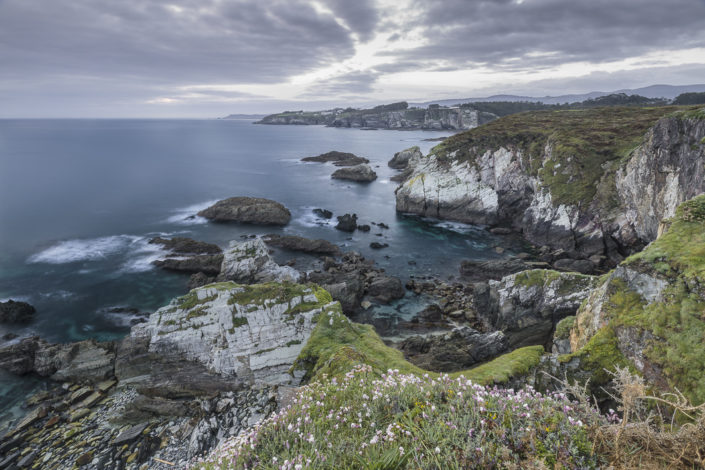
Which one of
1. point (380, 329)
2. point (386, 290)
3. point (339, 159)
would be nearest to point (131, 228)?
point (386, 290)

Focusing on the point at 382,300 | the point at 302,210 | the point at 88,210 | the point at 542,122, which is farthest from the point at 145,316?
the point at 542,122

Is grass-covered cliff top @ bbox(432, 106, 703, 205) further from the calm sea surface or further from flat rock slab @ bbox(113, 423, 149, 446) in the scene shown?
flat rock slab @ bbox(113, 423, 149, 446)

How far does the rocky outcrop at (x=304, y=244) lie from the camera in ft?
151

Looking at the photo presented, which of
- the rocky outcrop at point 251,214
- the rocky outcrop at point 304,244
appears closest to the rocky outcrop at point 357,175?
the rocky outcrop at point 251,214

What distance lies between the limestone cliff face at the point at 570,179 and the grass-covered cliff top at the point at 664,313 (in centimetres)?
2525

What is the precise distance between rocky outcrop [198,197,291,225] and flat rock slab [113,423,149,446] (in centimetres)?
4219

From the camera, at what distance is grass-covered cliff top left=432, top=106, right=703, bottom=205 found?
49.6 m

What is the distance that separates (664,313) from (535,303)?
13769 mm

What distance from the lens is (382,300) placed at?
109 feet

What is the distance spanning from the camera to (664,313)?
12.0m

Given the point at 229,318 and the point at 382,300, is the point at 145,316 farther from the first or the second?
the point at 382,300

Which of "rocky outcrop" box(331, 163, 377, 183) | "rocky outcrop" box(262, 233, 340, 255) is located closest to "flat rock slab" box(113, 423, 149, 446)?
"rocky outcrop" box(262, 233, 340, 255)

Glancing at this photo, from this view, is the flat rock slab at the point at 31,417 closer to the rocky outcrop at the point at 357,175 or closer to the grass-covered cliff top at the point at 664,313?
the grass-covered cliff top at the point at 664,313

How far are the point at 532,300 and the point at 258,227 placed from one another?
4329 cm
